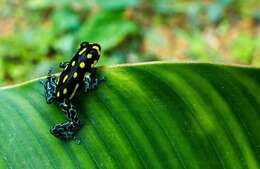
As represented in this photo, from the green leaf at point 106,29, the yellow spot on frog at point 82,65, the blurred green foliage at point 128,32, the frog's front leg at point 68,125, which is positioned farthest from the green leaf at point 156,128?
the green leaf at point 106,29

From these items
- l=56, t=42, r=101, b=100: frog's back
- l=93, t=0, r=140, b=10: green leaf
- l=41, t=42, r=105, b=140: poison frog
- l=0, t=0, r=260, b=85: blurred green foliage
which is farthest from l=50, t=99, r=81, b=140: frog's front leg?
l=93, t=0, r=140, b=10: green leaf

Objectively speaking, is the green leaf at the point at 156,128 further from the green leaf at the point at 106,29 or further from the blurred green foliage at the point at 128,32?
the green leaf at the point at 106,29

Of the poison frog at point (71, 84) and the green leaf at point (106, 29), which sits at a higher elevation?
the poison frog at point (71, 84)

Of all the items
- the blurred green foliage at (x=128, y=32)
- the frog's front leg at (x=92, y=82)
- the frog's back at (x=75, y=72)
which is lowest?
the blurred green foliage at (x=128, y=32)

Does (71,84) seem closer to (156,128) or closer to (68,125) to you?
(68,125)

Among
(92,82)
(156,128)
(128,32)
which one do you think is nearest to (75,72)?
(92,82)

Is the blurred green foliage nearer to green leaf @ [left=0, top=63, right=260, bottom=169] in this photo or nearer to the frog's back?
the frog's back

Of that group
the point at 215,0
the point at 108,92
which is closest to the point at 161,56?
the point at 215,0
